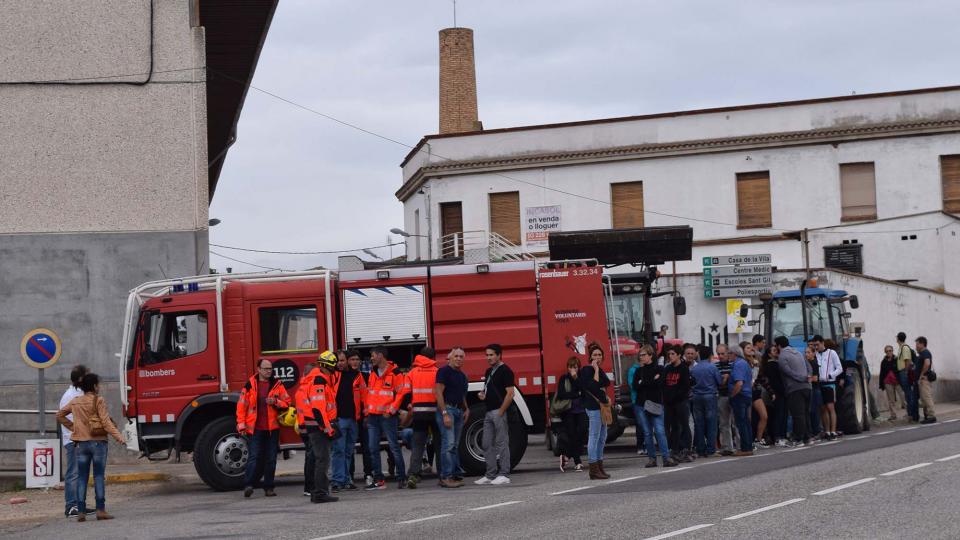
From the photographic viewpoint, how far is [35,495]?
19094 millimetres

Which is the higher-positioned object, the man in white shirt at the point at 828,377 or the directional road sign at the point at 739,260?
the directional road sign at the point at 739,260

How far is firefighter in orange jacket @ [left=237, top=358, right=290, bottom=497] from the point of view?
56.2 feet

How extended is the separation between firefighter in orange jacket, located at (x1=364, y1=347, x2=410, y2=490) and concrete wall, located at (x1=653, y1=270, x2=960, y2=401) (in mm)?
21308

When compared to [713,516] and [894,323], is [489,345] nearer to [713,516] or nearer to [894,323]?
[713,516]

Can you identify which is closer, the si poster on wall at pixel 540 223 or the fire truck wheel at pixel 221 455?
the fire truck wheel at pixel 221 455

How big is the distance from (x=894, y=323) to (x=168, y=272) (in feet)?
77.5

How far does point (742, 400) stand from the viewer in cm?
2067

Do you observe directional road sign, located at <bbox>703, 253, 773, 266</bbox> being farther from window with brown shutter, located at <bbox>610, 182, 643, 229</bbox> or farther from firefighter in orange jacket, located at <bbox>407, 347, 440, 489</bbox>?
firefighter in orange jacket, located at <bbox>407, 347, 440, 489</bbox>

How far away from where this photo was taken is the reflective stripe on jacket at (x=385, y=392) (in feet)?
58.6

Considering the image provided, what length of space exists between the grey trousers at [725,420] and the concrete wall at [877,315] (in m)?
17.1

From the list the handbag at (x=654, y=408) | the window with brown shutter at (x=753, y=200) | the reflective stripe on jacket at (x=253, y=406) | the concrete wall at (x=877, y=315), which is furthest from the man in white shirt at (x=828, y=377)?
the window with brown shutter at (x=753, y=200)

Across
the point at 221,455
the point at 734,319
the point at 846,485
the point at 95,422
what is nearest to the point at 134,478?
the point at 221,455

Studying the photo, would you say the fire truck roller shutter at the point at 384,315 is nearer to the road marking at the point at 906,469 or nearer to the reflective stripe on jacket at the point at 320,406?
the reflective stripe on jacket at the point at 320,406

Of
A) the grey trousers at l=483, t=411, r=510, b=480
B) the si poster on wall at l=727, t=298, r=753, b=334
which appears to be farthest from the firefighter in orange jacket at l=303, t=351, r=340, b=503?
the si poster on wall at l=727, t=298, r=753, b=334
